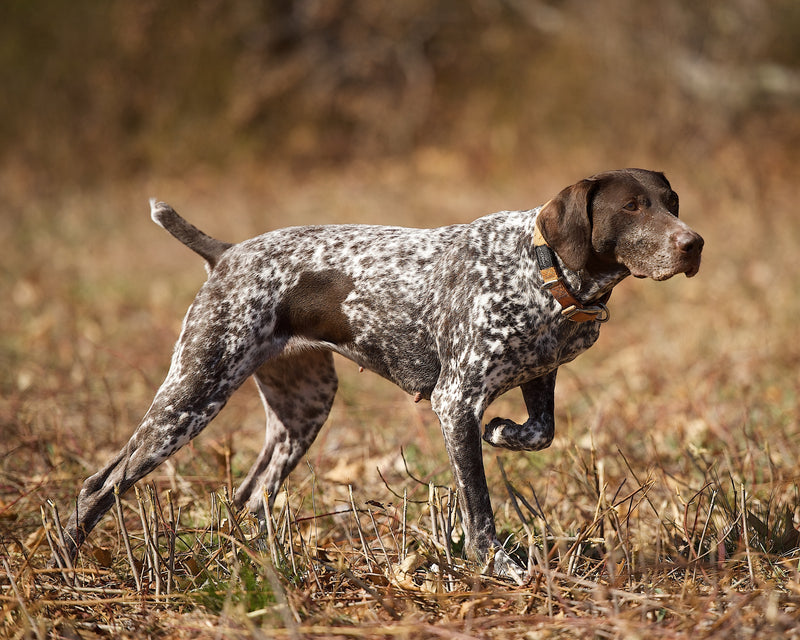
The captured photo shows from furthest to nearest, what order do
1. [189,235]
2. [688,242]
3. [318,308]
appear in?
[189,235] < [318,308] < [688,242]

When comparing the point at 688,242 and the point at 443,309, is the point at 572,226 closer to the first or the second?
the point at 688,242

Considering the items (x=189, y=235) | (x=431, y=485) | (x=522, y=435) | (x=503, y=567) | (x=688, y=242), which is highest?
(x=189, y=235)

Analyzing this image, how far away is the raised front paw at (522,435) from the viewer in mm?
3406

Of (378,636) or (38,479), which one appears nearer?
(378,636)

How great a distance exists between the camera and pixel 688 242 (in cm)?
301

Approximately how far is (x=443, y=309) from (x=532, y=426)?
56 centimetres

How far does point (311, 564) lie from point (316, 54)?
1643 cm

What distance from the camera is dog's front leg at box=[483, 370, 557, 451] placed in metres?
3.41

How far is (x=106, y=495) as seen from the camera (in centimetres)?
347

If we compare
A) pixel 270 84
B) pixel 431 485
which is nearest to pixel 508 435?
pixel 431 485

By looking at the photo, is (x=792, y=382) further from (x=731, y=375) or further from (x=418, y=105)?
(x=418, y=105)

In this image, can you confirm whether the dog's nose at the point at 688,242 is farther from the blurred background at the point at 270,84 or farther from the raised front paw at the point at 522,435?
the blurred background at the point at 270,84

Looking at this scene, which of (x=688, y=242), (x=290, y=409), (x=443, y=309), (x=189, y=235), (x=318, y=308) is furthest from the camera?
(x=290, y=409)

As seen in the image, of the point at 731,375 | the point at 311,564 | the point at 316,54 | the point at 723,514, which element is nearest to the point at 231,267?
the point at 311,564
